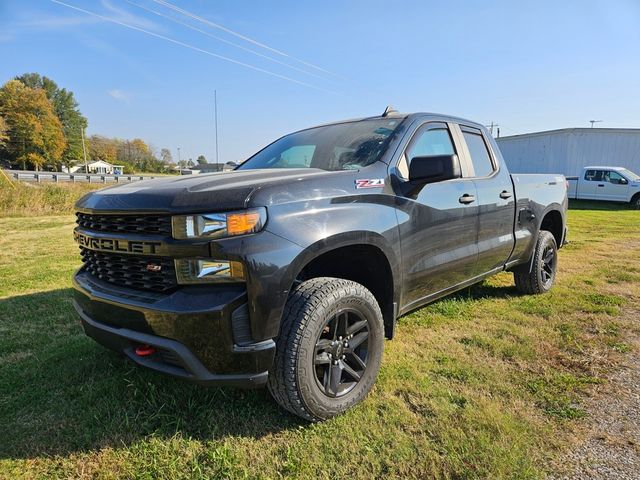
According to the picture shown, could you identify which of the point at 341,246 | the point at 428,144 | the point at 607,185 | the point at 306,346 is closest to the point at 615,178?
the point at 607,185

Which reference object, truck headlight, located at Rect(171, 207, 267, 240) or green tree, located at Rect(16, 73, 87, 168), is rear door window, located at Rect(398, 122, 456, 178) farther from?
green tree, located at Rect(16, 73, 87, 168)

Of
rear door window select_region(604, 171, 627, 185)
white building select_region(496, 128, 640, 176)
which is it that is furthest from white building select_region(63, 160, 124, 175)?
rear door window select_region(604, 171, 627, 185)

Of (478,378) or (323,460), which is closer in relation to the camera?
(323,460)

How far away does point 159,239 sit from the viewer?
214 centimetres

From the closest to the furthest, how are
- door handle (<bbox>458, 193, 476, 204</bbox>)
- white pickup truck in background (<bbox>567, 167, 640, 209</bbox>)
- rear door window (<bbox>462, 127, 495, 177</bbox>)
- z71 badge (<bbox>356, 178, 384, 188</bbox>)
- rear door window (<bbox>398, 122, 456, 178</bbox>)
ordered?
z71 badge (<bbox>356, 178, 384, 188</bbox>), rear door window (<bbox>398, 122, 456, 178</bbox>), door handle (<bbox>458, 193, 476, 204</bbox>), rear door window (<bbox>462, 127, 495, 177</bbox>), white pickup truck in background (<bbox>567, 167, 640, 209</bbox>)

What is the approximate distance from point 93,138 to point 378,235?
111 m

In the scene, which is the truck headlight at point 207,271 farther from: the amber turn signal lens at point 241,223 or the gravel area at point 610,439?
the gravel area at point 610,439

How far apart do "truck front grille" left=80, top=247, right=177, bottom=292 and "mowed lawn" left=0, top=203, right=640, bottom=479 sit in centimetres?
77

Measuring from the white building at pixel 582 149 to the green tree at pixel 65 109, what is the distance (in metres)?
84.6

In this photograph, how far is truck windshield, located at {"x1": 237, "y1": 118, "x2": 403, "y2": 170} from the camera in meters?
3.06

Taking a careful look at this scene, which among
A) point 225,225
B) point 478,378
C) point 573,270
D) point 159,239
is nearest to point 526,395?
point 478,378

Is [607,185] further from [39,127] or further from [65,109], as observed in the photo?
[65,109]

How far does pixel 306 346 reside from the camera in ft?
7.31

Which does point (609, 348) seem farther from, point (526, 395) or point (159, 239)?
point (159, 239)
